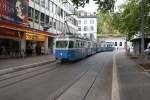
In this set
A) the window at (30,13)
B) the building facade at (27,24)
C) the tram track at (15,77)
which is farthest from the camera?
the window at (30,13)

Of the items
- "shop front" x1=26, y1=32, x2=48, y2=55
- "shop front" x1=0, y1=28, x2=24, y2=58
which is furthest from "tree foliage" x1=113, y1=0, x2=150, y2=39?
"shop front" x1=0, y1=28, x2=24, y2=58

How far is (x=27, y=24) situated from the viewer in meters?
42.9

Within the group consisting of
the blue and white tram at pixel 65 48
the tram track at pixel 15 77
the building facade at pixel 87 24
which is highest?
the building facade at pixel 87 24

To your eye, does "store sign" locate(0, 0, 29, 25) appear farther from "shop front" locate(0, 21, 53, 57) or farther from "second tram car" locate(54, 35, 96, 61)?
"second tram car" locate(54, 35, 96, 61)

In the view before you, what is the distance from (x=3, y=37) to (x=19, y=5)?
16.3ft

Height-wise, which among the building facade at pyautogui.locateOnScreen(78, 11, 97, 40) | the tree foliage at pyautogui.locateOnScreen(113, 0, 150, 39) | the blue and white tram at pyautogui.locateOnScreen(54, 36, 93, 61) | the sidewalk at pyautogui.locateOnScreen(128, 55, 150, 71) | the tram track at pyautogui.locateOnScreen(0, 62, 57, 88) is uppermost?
the building facade at pyautogui.locateOnScreen(78, 11, 97, 40)

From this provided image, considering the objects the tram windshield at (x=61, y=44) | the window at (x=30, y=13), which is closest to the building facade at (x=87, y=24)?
the window at (x=30, y=13)

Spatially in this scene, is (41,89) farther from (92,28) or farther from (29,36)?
(92,28)

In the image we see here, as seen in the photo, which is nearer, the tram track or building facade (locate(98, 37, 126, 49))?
the tram track

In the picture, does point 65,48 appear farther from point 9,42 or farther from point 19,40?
point 19,40

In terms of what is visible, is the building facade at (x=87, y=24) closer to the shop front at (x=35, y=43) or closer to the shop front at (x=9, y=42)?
the shop front at (x=35, y=43)

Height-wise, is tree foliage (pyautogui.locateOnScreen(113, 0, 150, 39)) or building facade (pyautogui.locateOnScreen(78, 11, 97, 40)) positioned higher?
building facade (pyautogui.locateOnScreen(78, 11, 97, 40))

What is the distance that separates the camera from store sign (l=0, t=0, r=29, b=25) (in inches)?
1382

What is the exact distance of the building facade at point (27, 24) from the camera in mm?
36691
